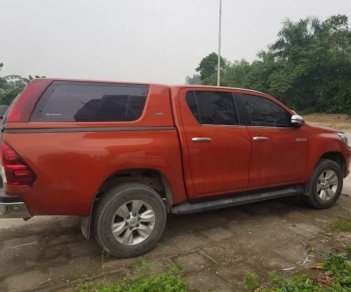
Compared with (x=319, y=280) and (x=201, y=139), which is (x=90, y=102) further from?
(x=319, y=280)

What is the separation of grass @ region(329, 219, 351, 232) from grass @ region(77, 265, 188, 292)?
94.2 inches

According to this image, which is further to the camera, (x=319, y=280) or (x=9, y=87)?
(x=9, y=87)

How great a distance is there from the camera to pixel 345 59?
25734 mm

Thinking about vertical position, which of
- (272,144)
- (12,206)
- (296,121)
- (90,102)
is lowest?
(12,206)

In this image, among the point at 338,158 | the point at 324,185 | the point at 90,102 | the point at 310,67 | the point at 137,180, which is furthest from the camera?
the point at 310,67

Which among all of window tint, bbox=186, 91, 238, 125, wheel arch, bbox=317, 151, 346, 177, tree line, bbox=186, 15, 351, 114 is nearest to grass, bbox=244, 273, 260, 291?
window tint, bbox=186, 91, 238, 125

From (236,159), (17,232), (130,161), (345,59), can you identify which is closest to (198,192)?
(236,159)

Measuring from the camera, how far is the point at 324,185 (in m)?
5.56

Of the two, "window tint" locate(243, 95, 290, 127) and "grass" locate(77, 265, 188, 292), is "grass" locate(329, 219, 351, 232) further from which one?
"grass" locate(77, 265, 188, 292)

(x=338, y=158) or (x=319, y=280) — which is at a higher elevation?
(x=338, y=158)

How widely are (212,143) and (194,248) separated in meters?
1.18

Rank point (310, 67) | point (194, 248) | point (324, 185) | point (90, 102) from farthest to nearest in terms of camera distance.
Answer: point (310, 67)
point (324, 185)
point (194, 248)
point (90, 102)

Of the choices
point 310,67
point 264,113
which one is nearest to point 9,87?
point 310,67

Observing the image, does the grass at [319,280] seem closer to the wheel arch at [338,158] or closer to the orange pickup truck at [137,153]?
the orange pickup truck at [137,153]
